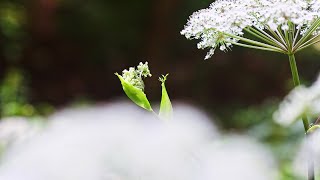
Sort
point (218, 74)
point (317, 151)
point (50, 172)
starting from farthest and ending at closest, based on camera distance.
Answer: point (218, 74), point (50, 172), point (317, 151)

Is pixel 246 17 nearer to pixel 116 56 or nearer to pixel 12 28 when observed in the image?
pixel 12 28

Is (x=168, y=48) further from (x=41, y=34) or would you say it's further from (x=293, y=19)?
(x=293, y=19)

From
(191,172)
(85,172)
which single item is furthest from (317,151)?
(85,172)

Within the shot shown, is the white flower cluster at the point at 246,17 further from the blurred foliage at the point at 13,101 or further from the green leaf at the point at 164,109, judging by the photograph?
the blurred foliage at the point at 13,101

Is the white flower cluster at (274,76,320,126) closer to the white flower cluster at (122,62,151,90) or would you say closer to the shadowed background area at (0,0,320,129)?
the white flower cluster at (122,62,151,90)

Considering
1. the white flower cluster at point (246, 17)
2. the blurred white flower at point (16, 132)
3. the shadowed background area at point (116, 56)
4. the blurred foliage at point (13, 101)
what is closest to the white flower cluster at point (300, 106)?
the white flower cluster at point (246, 17)

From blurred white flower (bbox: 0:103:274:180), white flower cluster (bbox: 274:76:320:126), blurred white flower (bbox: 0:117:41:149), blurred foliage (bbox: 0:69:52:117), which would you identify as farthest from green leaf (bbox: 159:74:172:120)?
blurred foliage (bbox: 0:69:52:117)

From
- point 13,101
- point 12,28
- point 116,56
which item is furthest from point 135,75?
point 116,56
